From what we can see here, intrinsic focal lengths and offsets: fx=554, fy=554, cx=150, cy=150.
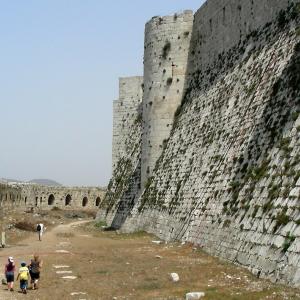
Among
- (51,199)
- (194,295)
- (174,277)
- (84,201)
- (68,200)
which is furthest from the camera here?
(84,201)

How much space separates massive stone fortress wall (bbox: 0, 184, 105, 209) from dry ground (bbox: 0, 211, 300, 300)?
53091 mm

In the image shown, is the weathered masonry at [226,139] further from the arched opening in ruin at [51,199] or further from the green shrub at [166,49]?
the arched opening in ruin at [51,199]

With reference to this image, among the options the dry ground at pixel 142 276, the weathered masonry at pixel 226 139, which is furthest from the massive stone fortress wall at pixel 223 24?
the dry ground at pixel 142 276

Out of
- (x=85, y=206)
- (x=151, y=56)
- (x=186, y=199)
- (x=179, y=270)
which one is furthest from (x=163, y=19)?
(x=85, y=206)

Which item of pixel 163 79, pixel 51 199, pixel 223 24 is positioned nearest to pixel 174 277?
pixel 223 24

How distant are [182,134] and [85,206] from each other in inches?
2135

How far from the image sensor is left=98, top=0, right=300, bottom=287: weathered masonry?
1700cm

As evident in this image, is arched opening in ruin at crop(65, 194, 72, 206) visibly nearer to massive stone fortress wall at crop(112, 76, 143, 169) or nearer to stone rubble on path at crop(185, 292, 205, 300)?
massive stone fortress wall at crop(112, 76, 143, 169)

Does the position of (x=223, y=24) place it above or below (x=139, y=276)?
above

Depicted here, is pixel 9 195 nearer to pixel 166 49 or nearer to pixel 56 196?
pixel 56 196

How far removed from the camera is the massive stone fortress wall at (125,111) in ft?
180

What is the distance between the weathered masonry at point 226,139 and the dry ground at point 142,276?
2.78 feet

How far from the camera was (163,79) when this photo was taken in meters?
36.7

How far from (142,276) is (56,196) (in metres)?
68.2
